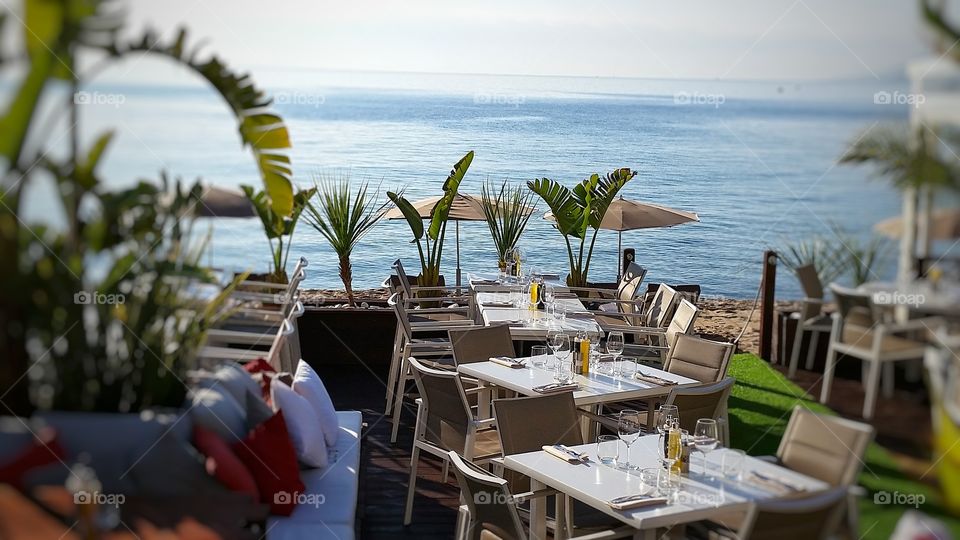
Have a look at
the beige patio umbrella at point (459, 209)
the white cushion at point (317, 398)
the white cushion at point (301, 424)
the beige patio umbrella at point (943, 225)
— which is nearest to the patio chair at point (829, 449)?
the beige patio umbrella at point (943, 225)

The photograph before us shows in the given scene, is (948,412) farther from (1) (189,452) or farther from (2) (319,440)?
(2) (319,440)

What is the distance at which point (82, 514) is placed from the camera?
115 inches

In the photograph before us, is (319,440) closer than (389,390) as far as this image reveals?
Yes

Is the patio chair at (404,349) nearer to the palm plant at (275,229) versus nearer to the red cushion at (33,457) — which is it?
the palm plant at (275,229)

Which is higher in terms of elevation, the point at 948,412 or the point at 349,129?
the point at 349,129

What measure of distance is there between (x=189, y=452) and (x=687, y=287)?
7099mm

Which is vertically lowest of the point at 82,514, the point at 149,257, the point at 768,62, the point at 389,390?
the point at 389,390

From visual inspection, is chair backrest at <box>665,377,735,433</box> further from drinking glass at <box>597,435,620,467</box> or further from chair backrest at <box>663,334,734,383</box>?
drinking glass at <box>597,435,620,467</box>

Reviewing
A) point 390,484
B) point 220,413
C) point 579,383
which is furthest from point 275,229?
point 390,484

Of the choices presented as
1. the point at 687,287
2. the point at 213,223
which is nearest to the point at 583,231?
the point at 687,287

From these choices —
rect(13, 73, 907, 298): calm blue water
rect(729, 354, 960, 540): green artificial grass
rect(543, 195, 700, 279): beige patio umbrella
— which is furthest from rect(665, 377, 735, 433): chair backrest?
rect(13, 73, 907, 298): calm blue water

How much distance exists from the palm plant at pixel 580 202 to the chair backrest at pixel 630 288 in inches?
23.8

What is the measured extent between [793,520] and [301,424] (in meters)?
2.58

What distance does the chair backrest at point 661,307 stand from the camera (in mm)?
7692
